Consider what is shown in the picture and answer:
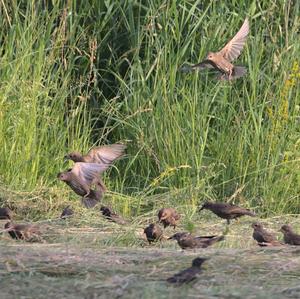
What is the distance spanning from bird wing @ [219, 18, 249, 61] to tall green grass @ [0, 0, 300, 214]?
0.31 m

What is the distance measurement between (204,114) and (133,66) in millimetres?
935

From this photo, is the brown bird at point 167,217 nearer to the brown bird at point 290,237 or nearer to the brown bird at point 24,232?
the brown bird at point 290,237

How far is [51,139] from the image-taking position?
374 inches

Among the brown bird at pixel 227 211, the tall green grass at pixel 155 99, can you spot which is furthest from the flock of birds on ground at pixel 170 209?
the tall green grass at pixel 155 99

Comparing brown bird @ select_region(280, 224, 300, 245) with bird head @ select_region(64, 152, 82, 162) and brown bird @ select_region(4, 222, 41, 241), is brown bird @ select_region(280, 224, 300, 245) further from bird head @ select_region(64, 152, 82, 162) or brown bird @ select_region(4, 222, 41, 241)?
bird head @ select_region(64, 152, 82, 162)

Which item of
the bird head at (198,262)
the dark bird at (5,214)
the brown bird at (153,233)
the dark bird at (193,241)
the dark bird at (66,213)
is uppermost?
the bird head at (198,262)

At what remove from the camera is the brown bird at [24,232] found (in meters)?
6.90

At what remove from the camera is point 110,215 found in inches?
310

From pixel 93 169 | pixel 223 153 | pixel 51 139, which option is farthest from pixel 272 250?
pixel 51 139

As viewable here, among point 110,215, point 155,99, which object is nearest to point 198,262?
point 110,215

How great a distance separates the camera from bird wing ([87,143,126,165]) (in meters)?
8.79

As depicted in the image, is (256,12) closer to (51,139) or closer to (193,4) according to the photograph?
(193,4)

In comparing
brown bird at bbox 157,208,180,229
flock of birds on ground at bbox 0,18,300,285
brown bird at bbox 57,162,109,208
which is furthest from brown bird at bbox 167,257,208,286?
brown bird at bbox 57,162,109,208

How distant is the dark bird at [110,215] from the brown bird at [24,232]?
891 mm
